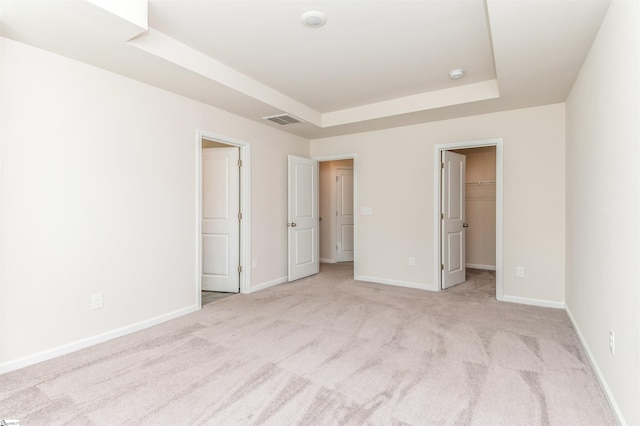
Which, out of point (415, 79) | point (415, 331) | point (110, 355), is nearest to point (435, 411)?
point (415, 331)

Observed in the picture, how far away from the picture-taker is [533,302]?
3898mm

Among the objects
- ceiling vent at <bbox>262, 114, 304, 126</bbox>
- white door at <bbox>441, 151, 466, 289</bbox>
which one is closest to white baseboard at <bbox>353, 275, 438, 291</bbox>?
white door at <bbox>441, 151, 466, 289</bbox>

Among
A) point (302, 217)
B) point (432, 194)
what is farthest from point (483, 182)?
point (302, 217)

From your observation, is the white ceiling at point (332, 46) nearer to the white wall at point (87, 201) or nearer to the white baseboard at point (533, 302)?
the white wall at point (87, 201)

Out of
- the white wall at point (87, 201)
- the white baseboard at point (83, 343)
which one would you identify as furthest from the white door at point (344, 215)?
the white baseboard at point (83, 343)

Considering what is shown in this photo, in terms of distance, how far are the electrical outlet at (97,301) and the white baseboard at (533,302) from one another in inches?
167

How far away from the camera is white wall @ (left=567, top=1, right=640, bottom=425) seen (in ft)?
5.19

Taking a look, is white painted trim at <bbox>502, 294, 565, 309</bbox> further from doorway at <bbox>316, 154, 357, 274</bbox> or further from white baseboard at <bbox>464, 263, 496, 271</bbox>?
doorway at <bbox>316, 154, 357, 274</bbox>

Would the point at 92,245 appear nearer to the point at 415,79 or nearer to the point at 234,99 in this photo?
the point at 234,99

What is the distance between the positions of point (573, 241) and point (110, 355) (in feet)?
13.8

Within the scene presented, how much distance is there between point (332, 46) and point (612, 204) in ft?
7.50

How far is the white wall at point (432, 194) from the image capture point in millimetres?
3801

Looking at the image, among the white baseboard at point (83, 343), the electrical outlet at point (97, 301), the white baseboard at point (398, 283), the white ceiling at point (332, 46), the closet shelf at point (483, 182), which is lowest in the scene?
the white baseboard at point (83, 343)

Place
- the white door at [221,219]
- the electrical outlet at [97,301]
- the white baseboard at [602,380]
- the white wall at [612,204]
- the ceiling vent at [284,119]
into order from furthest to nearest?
the white door at [221,219] < the ceiling vent at [284,119] < the electrical outlet at [97,301] < the white baseboard at [602,380] < the white wall at [612,204]
